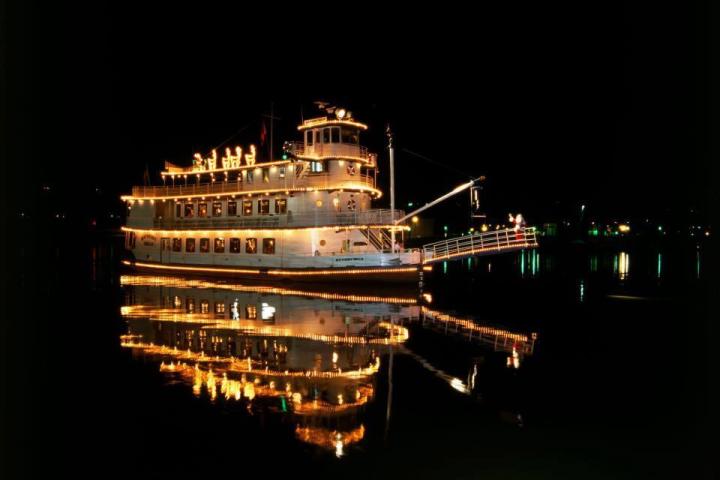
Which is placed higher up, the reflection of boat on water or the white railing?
the white railing

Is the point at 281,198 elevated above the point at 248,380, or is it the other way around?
the point at 281,198

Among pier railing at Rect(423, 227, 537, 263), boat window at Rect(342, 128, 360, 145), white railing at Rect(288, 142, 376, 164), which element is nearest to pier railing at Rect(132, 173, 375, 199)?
white railing at Rect(288, 142, 376, 164)

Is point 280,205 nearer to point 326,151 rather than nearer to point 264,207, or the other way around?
point 264,207

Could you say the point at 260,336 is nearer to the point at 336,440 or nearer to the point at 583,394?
the point at 336,440

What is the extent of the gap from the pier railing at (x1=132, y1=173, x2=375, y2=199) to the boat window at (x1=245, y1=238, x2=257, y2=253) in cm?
308

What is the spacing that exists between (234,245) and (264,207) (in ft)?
11.4

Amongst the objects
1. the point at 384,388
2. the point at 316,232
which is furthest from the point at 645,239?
the point at 384,388

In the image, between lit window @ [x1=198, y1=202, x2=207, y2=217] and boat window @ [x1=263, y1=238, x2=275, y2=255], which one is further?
lit window @ [x1=198, y1=202, x2=207, y2=217]

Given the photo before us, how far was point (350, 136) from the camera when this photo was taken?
101ft

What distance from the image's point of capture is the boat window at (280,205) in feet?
104

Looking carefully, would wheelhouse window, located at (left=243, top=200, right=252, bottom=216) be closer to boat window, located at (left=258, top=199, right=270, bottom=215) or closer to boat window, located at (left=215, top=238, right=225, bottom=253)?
boat window, located at (left=258, top=199, right=270, bottom=215)

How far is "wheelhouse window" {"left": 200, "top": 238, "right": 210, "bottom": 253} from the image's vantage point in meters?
35.9

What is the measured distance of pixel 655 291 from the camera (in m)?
27.9

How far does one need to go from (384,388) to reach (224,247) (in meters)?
25.7
